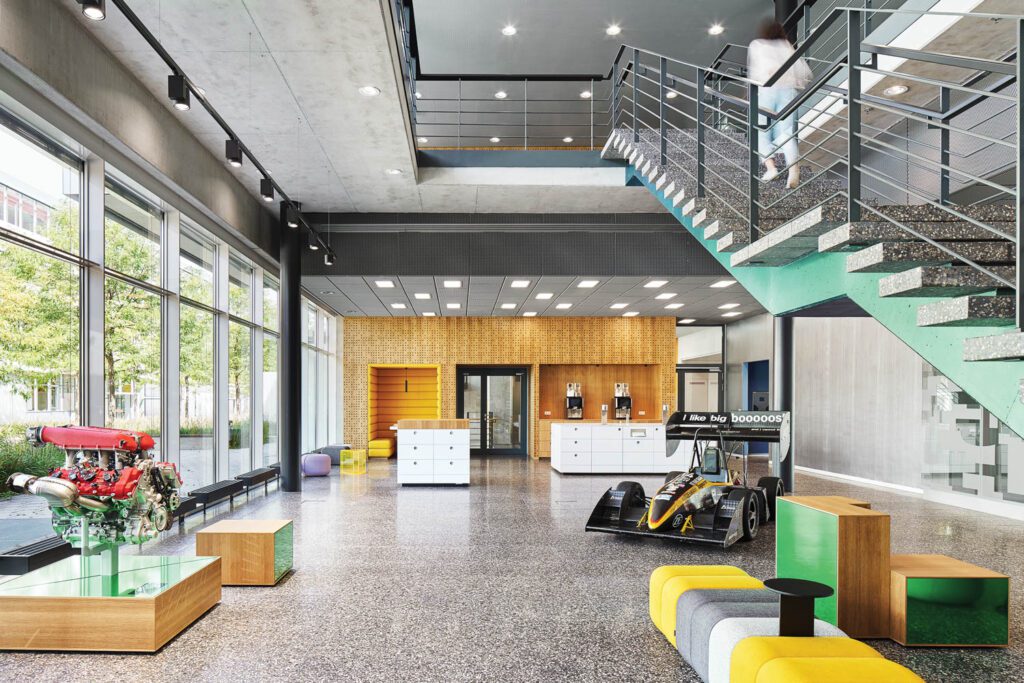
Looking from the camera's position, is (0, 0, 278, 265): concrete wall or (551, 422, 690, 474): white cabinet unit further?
(551, 422, 690, 474): white cabinet unit

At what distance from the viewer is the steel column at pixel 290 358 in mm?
10570

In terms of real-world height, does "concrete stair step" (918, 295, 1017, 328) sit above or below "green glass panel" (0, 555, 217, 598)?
above

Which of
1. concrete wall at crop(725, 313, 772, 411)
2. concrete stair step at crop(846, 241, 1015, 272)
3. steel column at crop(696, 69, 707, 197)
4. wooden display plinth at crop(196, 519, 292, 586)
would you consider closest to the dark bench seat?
wooden display plinth at crop(196, 519, 292, 586)

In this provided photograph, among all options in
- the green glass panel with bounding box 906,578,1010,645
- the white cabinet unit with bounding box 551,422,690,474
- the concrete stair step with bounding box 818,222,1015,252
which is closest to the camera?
the concrete stair step with bounding box 818,222,1015,252

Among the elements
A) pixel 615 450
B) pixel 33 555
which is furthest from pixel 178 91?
pixel 615 450

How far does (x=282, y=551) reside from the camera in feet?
18.1

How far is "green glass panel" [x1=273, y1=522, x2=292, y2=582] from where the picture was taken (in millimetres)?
5320

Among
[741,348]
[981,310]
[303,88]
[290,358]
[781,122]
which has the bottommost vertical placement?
[290,358]

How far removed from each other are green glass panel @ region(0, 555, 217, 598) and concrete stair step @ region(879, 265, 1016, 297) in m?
4.08

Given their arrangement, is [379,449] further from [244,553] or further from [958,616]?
[958,616]

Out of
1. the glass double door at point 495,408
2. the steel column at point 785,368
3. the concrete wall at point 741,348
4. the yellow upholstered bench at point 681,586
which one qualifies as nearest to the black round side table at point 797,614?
the yellow upholstered bench at point 681,586

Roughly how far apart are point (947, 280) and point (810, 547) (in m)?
2.11

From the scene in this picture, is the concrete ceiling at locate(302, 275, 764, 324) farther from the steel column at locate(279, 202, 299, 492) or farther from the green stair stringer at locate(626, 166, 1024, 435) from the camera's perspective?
the green stair stringer at locate(626, 166, 1024, 435)

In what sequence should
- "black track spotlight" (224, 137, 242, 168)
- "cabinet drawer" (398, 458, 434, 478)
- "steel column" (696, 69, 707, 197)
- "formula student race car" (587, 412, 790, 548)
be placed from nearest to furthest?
"steel column" (696, 69, 707, 197), "black track spotlight" (224, 137, 242, 168), "formula student race car" (587, 412, 790, 548), "cabinet drawer" (398, 458, 434, 478)
